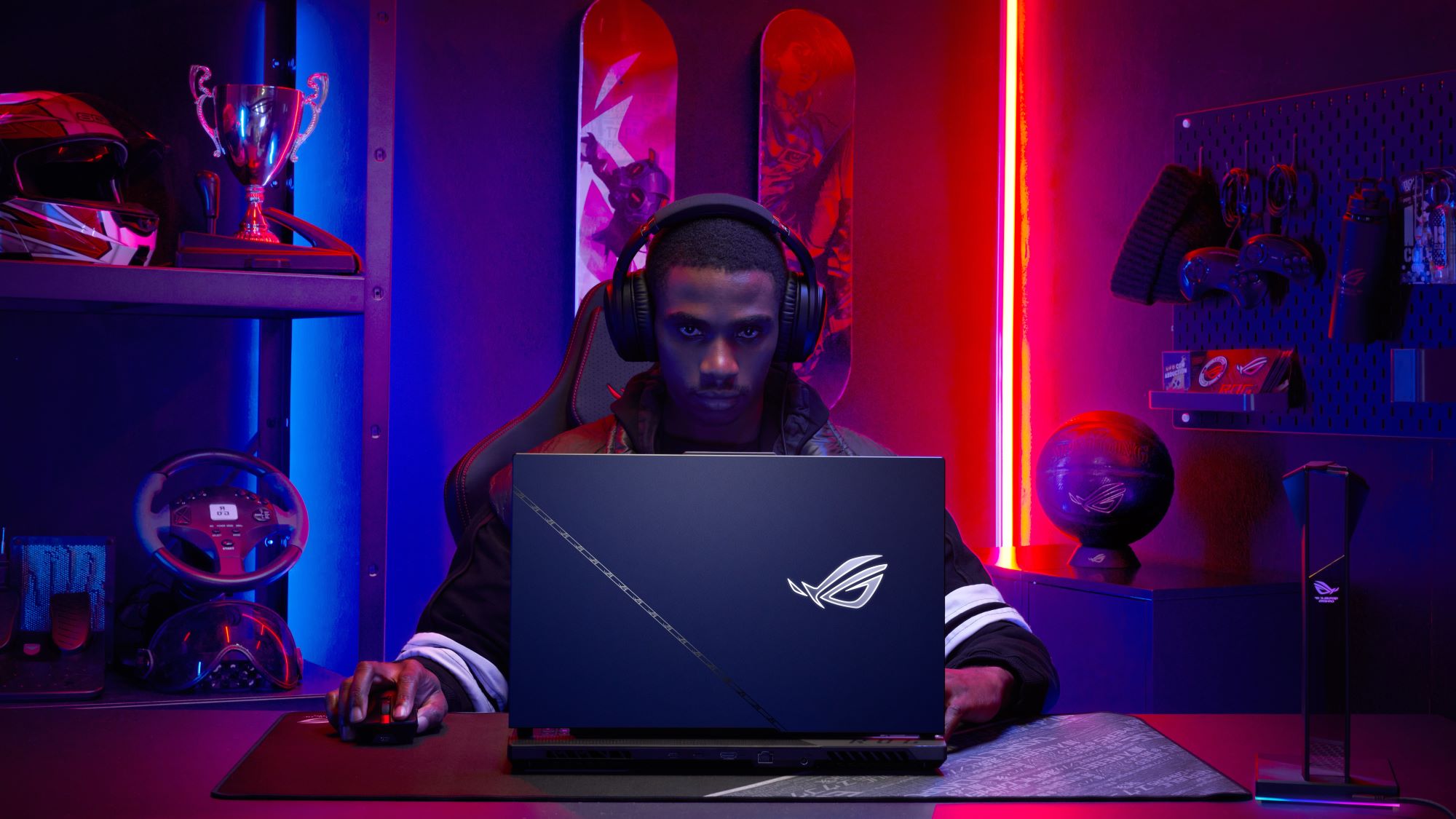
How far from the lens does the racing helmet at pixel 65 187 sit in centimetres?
186

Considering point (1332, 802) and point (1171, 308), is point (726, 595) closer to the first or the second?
point (1332, 802)

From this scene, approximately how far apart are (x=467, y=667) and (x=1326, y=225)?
192 cm

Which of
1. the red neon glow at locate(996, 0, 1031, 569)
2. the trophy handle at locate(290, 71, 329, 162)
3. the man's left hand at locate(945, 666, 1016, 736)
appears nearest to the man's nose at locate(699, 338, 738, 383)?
the man's left hand at locate(945, 666, 1016, 736)

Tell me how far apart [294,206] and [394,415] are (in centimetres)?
70

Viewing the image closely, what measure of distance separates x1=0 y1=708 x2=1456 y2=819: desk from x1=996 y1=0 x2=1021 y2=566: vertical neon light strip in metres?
2.26

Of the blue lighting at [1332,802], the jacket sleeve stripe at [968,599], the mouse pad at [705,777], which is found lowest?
the blue lighting at [1332,802]

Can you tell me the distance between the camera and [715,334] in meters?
1.61

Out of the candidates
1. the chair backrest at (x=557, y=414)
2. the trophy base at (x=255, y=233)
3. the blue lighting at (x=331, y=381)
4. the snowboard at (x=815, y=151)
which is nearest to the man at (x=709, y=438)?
the chair backrest at (x=557, y=414)

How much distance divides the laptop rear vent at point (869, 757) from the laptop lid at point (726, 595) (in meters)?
0.02

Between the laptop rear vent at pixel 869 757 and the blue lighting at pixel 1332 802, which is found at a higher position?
the laptop rear vent at pixel 869 757

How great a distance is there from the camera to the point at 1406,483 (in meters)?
2.28

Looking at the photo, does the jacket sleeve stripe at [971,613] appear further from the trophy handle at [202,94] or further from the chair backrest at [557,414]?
the trophy handle at [202,94]

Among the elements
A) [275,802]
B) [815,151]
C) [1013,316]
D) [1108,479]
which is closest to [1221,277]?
[1108,479]

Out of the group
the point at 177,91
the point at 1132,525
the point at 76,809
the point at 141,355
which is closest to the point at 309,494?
the point at 141,355
